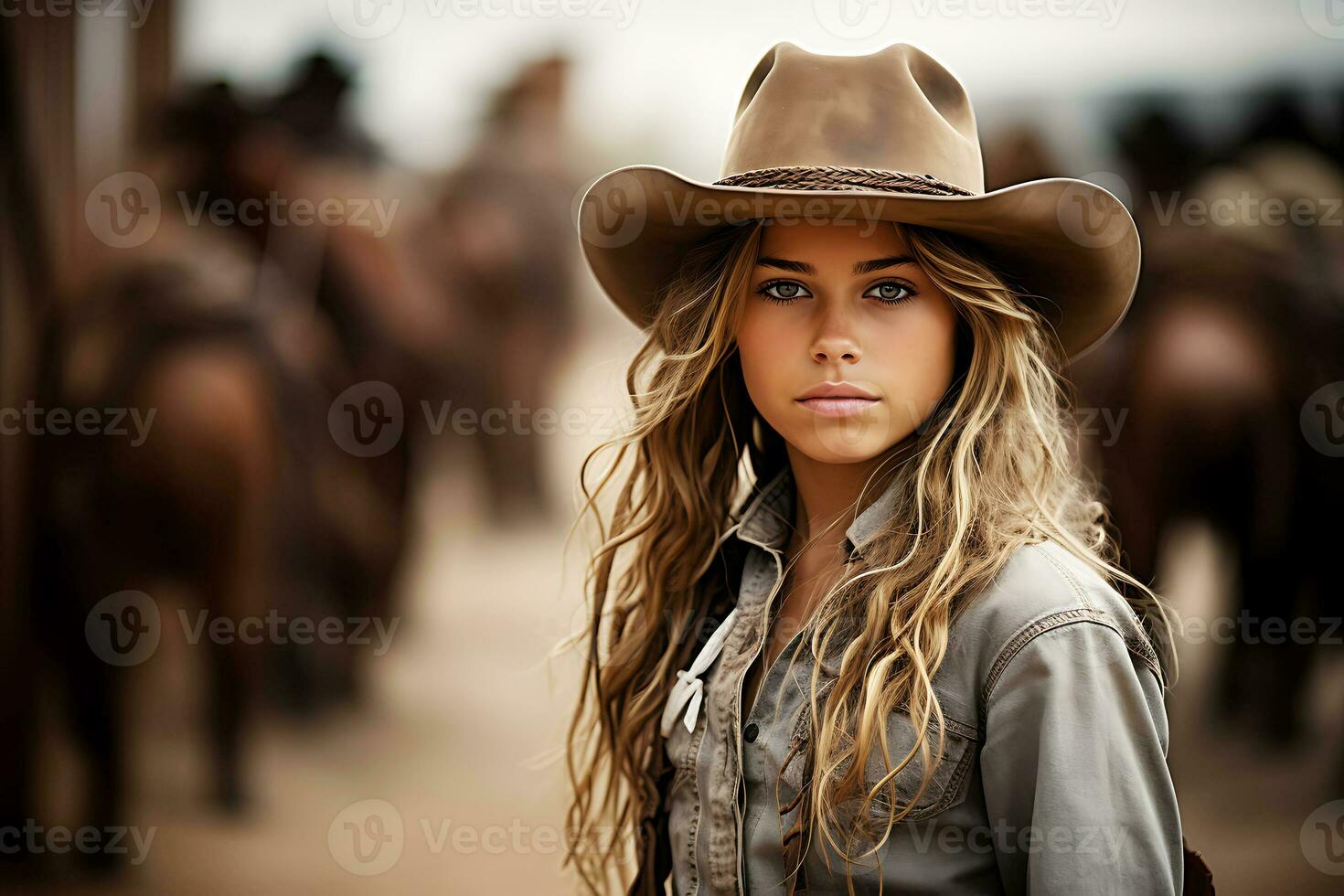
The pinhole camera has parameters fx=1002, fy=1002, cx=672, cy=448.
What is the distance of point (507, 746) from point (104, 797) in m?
0.93

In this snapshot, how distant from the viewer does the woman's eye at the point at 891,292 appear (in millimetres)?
927

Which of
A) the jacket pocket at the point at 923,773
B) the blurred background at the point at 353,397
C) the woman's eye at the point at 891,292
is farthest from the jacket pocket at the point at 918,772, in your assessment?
the blurred background at the point at 353,397

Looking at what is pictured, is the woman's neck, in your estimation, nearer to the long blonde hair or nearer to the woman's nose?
the long blonde hair

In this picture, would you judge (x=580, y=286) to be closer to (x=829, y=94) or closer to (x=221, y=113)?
(x=221, y=113)

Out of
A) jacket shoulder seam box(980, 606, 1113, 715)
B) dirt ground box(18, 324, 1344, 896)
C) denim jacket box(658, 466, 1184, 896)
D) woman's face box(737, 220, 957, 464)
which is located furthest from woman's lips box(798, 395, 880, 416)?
dirt ground box(18, 324, 1344, 896)

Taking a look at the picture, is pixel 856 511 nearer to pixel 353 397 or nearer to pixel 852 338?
pixel 852 338

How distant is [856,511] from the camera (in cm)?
99

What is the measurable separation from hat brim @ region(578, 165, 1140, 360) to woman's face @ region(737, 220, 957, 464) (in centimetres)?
3

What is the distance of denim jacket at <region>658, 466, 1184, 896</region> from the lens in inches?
28.8

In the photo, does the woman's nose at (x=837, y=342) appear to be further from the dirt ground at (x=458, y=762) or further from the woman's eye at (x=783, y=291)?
the dirt ground at (x=458, y=762)

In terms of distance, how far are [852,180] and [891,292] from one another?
0.36 ft

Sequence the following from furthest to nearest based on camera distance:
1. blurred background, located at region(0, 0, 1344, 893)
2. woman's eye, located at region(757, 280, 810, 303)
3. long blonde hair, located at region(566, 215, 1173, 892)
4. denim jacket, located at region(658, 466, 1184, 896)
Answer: blurred background, located at region(0, 0, 1344, 893) → woman's eye, located at region(757, 280, 810, 303) → long blonde hair, located at region(566, 215, 1173, 892) → denim jacket, located at region(658, 466, 1184, 896)

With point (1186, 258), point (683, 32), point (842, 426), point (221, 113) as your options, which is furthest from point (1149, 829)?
point (221, 113)

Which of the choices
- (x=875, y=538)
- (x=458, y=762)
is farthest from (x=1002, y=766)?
(x=458, y=762)
